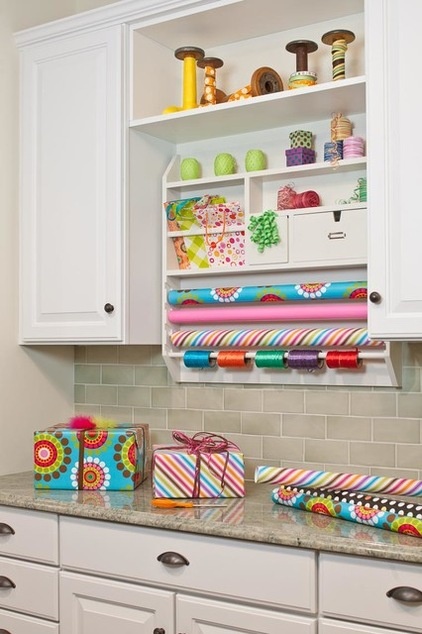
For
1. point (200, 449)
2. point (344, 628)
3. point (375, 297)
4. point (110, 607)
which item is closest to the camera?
point (344, 628)

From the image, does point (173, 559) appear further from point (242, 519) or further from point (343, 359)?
point (343, 359)

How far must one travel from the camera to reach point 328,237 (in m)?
2.70

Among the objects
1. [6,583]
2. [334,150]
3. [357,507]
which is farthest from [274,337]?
[6,583]

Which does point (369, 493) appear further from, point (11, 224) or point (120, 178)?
point (11, 224)

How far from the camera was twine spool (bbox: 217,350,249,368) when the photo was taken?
9.40 ft

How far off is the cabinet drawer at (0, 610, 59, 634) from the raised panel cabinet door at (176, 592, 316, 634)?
1.67 ft

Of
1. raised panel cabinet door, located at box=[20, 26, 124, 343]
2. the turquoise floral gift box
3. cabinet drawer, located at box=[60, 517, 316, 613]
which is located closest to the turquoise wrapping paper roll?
raised panel cabinet door, located at box=[20, 26, 124, 343]

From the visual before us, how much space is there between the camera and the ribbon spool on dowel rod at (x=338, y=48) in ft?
8.62

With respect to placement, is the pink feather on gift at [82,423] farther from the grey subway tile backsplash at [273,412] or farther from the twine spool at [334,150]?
the twine spool at [334,150]

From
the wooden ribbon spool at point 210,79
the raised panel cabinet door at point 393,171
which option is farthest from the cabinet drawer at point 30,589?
the wooden ribbon spool at point 210,79

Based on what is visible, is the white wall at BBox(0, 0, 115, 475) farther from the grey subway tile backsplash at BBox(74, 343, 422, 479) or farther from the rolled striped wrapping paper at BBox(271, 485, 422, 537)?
the rolled striped wrapping paper at BBox(271, 485, 422, 537)

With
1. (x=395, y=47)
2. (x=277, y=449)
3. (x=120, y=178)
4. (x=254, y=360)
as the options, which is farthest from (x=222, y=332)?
(x=395, y=47)

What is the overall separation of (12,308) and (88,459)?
0.71 m

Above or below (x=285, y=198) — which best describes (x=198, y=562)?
below
